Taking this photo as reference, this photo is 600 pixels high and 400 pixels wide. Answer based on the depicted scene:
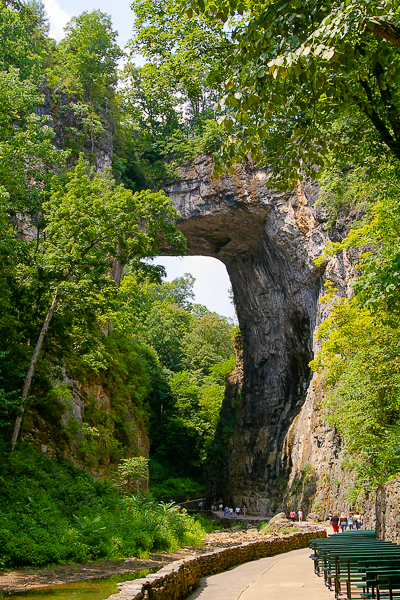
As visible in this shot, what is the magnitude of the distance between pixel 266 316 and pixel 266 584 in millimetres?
24663

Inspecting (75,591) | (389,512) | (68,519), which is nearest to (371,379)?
(389,512)

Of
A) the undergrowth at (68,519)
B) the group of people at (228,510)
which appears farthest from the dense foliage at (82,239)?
the group of people at (228,510)

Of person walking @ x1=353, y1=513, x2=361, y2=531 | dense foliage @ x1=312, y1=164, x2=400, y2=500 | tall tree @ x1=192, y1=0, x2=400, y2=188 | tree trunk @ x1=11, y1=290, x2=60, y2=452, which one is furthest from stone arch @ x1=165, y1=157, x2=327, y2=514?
tall tree @ x1=192, y1=0, x2=400, y2=188

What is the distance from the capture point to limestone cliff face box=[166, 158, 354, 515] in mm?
25516

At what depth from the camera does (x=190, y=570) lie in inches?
308

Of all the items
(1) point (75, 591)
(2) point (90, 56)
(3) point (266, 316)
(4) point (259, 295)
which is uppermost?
(2) point (90, 56)

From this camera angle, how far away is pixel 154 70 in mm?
14977

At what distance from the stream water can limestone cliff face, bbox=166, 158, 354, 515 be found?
15.9m

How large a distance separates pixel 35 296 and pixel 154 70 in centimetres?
743

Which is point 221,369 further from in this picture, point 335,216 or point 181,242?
point 181,242

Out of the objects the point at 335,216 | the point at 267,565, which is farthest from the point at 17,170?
the point at 335,216

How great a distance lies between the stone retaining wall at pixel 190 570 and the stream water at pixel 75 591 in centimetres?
89

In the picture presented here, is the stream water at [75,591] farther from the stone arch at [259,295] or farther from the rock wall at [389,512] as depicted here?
the stone arch at [259,295]

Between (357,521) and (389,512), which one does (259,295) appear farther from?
(389,512)
